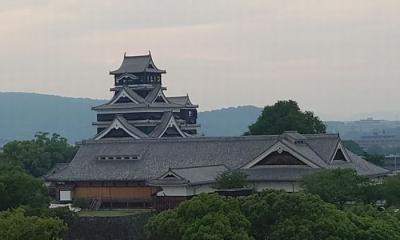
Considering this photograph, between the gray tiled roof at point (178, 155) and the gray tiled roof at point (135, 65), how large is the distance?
15839mm

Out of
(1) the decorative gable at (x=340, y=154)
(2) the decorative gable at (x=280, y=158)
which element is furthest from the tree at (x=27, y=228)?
(1) the decorative gable at (x=340, y=154)

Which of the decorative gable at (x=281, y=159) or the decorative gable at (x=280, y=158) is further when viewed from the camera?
the decorative gable at (x=281, y=159)

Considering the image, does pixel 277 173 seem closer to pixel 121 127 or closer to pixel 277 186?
pixel 277 186

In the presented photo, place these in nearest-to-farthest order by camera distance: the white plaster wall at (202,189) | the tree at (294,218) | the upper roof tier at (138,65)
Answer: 1. the tree at (294,218)
2. the white plaster wall at (202,189)
3. the upper roof tier at (138,65)

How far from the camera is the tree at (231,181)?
39.9 metres

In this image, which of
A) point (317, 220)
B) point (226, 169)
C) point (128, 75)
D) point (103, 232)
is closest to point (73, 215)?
point (103, 232)

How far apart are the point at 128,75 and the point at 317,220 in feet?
120

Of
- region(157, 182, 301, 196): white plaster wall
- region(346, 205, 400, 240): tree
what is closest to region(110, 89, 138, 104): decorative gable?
region(157, 182, 301, 196): white plaster wall

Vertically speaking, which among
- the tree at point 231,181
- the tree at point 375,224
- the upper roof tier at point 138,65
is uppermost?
the upper roof tier at point 138,65

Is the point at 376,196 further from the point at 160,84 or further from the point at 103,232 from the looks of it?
the point at 160,84

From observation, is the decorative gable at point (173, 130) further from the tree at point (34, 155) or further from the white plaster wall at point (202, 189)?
the white plaster wall at point (202, 189)

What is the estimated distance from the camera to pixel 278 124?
54.7 meters

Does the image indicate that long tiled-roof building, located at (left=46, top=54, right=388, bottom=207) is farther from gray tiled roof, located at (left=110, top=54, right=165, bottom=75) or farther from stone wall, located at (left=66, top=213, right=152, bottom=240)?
gray tiled roof, located at (left=110, top=54, right=165, bottom=75)

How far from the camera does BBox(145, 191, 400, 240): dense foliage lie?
27.5 m
